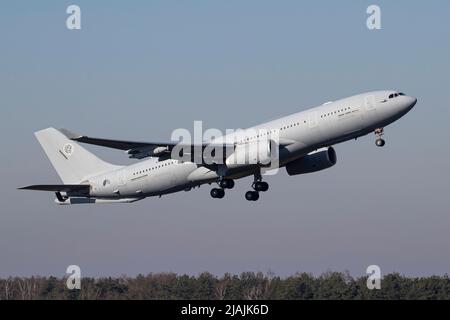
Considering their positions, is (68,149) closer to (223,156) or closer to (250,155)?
(223,156)

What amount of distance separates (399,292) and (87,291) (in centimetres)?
2359

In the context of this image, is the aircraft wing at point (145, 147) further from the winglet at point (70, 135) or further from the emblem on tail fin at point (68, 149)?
the emblem on tail fin at point (68, 149)

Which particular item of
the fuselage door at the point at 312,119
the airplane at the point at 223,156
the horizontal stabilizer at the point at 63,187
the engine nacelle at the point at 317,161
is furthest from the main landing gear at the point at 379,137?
the horizontal stabilizer at the point at 63,187

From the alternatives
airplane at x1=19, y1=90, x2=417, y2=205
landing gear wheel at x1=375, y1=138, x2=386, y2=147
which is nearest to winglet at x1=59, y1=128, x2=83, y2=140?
airplane at x1=19, y1=90, x2=417, y2=205

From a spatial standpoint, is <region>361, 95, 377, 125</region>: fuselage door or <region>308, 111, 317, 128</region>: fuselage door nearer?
<region>361, 95, 377, 125</region>: fuselage door

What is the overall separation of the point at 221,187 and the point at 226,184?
0.55 metres

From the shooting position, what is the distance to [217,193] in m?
70.3

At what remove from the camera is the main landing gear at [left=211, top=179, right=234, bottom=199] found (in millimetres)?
68438

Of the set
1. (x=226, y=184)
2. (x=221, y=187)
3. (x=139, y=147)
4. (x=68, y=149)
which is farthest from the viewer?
(x=68, y=149)

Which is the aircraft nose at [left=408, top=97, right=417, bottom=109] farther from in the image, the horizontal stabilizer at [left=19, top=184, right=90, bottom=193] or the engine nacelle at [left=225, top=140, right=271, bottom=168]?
the horizontal stabilizer at [left=19, top=184, right=90, bottom=193]

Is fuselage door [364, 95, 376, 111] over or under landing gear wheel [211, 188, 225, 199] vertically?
over

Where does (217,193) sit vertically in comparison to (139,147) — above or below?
below

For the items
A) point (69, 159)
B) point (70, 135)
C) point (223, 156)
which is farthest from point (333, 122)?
point (69, 159)
